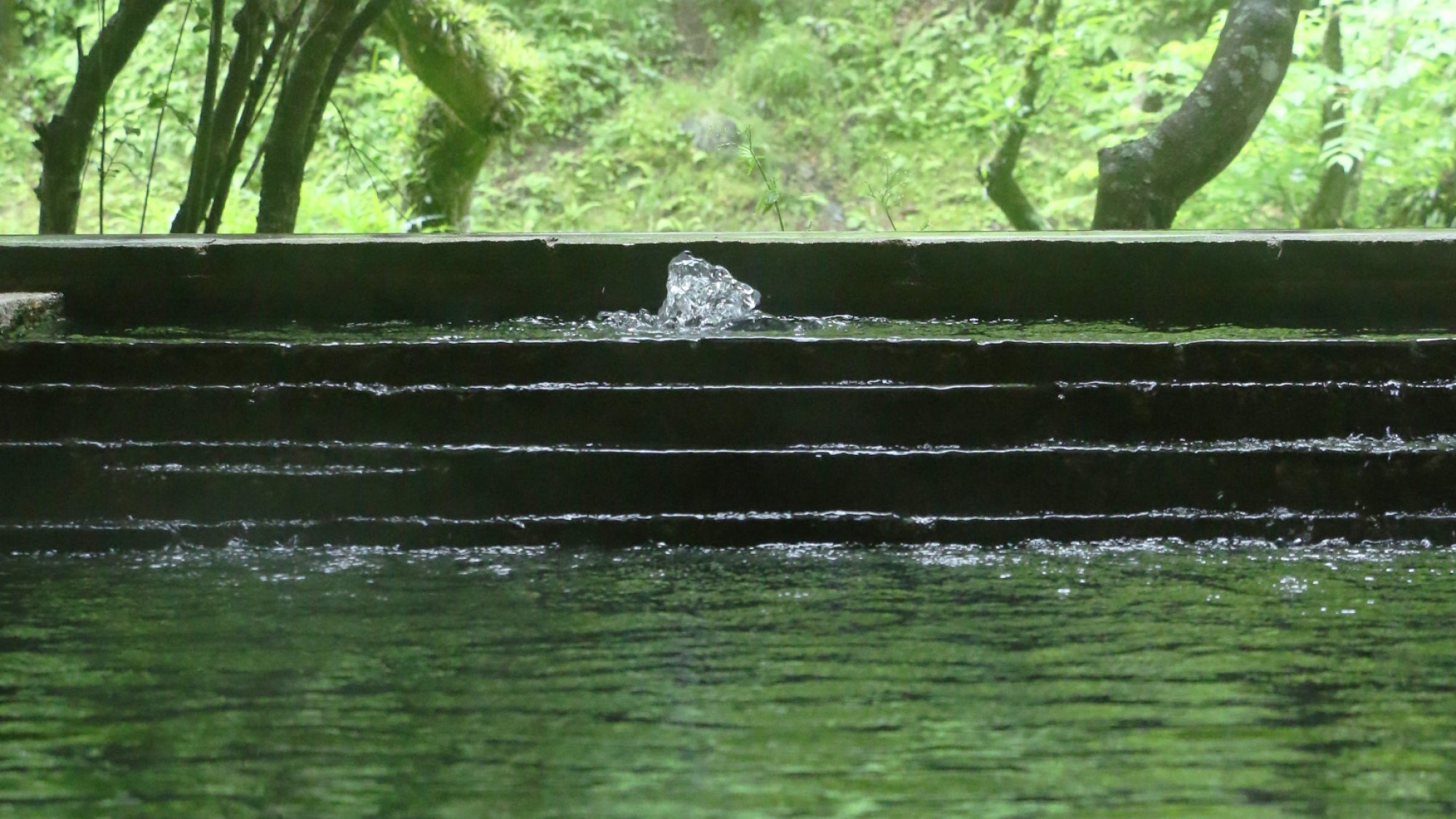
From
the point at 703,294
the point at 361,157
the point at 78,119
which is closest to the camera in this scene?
the point at 703,294

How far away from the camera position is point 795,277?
4.15 m

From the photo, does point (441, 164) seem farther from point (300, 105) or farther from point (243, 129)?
point (300, 105)

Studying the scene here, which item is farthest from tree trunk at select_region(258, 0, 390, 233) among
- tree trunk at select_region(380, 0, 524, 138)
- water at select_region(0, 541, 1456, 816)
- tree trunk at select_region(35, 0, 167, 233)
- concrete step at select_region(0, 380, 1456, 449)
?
tree trunk at select_region(380, 0, 524, 138)

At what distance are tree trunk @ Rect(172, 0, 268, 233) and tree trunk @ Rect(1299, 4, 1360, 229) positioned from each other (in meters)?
7.70

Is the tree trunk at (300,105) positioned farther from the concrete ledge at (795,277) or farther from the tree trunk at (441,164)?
the tree trunk at (441,164)

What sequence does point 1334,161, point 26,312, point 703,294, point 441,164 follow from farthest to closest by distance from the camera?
point 441,164, point 1334,161, point 703,294, point 26,312

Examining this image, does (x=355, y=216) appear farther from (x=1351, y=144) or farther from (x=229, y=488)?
(x=229, y=488)

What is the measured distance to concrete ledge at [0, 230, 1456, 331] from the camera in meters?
4.01

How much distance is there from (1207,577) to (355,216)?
9459mm

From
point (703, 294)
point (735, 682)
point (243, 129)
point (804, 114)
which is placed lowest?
point (735, 682)

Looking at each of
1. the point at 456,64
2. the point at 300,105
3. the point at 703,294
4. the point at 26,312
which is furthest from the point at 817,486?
the point at 456,64

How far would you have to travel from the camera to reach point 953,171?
16.1 meters

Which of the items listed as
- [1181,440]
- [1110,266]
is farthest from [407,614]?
[1110,266]

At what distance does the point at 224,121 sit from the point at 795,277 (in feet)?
9.39
